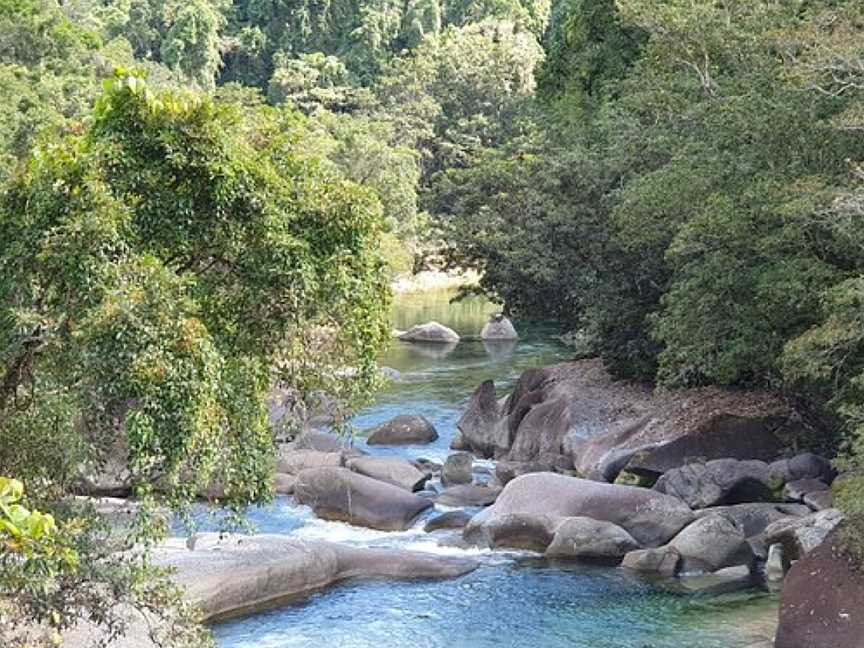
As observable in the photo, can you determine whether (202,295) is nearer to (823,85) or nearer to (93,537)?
(93,537)

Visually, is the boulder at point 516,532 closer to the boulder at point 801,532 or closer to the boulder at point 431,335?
the boulder at point 801,532

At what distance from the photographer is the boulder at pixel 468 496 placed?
2142cm

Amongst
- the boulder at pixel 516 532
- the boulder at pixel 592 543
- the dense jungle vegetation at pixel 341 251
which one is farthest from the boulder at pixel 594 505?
the dense jungle vegetation at pixel 341 251

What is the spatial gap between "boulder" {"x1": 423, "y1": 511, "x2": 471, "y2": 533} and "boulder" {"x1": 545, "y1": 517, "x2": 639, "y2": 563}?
221cm

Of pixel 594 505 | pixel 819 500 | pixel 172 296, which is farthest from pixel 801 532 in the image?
pixel 172 296

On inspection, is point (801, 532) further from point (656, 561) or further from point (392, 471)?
point (392, 471)

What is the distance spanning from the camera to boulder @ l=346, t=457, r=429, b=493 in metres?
22.2

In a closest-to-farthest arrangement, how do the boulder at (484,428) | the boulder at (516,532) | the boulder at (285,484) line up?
the boulder at (516,532) → the boulder at (285,484) → the boulder at (484,428)

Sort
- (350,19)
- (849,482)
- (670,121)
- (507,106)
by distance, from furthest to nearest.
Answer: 1. (350,19)
2. (507,106)
3. (670,121)
4. (849,482)

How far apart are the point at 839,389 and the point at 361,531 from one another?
304 inches

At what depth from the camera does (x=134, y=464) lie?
27.0 ft

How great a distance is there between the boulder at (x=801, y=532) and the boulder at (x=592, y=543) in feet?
6.67

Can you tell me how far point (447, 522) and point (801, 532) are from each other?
18.9 feet

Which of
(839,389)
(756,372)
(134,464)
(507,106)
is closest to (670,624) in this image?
(839,389)
